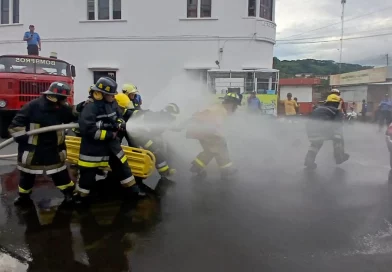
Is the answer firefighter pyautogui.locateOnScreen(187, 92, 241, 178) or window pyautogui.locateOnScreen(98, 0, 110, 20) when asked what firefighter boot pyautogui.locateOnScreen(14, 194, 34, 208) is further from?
window pyautogui.locateOnScreen(98, 0, 110, 20)

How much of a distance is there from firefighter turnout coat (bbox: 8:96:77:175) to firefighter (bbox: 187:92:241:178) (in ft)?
7.81

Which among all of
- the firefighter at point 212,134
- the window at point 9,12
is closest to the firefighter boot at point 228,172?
the firefighter at point 212,134

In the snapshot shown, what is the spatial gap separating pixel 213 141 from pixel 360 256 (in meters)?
3.38

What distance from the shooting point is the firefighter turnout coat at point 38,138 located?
4898 millimetres

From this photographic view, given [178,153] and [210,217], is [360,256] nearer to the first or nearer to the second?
[210,217]

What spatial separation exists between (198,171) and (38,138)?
2.93m

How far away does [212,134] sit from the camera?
671 cm

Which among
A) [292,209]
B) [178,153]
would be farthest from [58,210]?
[178,153]

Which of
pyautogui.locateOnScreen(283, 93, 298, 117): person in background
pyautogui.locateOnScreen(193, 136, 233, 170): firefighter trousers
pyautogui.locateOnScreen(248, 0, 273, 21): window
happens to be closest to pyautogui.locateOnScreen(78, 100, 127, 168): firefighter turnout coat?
pyautogui.locateOnScreen(193, 136, 233, 170): firefighter trousers

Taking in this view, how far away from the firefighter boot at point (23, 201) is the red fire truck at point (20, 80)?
19.4 ft

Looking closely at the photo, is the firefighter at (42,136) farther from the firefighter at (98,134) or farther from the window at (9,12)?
the window at (9,12)

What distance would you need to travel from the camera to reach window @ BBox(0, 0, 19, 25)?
65.5ft

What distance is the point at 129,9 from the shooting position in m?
18.5

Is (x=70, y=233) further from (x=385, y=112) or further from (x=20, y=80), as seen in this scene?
(x=385, y=112)
